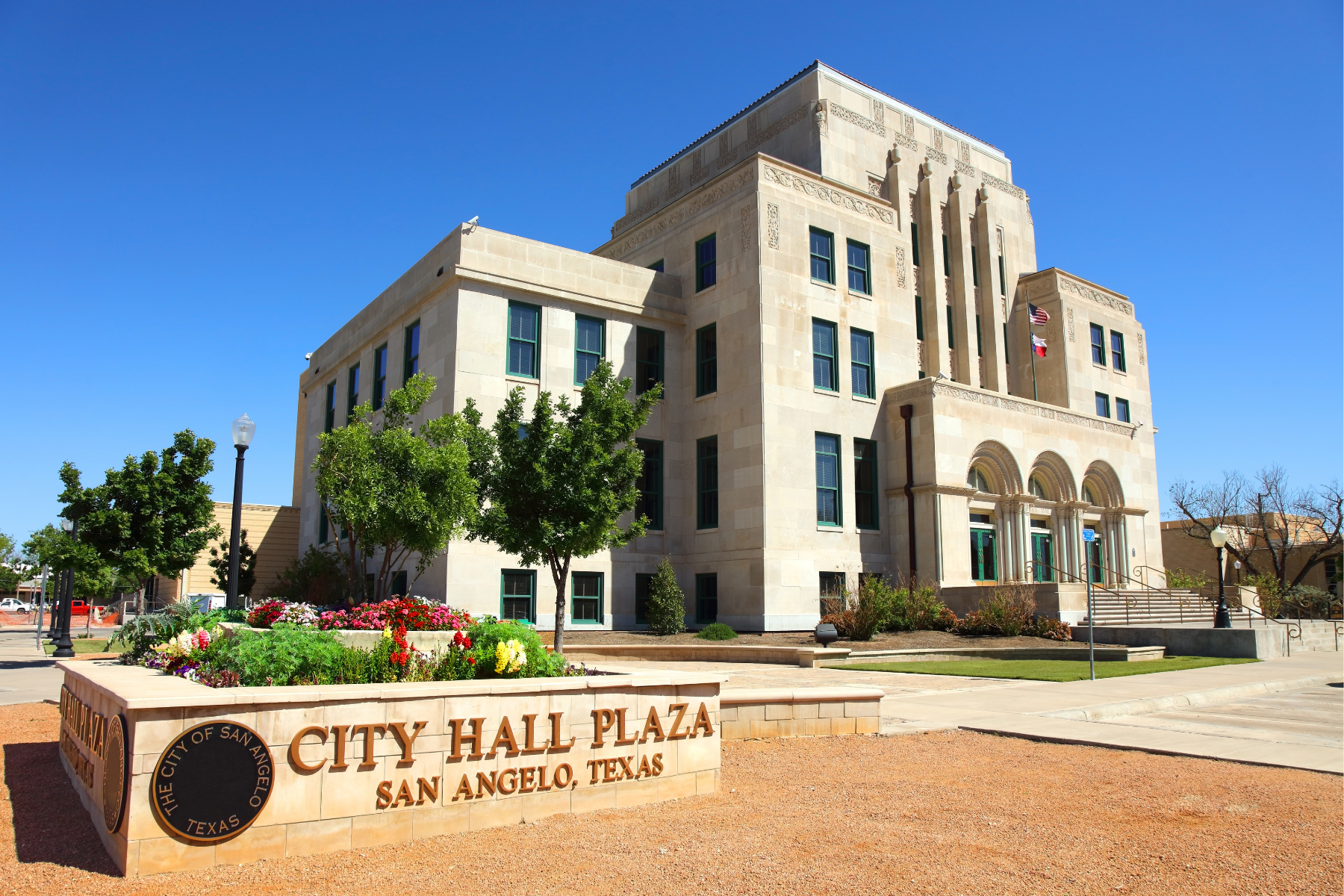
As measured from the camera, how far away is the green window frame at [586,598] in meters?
28.9

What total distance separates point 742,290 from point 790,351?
8.65ft

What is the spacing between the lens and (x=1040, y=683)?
16.5 meters

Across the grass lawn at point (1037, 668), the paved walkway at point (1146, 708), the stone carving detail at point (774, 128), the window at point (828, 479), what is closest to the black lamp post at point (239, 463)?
the paved walkway at point (1146, 708)

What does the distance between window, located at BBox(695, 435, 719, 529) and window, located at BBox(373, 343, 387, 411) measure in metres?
11.8

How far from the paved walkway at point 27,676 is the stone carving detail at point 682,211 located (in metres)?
23.9

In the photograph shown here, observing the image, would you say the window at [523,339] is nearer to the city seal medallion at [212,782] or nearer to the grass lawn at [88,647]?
the grass lawn at [88,647]

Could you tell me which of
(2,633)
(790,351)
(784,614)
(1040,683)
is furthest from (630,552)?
(2,633)

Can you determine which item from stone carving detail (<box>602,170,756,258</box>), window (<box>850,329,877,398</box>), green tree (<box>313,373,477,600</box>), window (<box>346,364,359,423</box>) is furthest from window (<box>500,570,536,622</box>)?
stone carving detail (<box>602,170,756,258</box>)

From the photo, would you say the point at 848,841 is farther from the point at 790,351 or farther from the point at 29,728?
the point at 790,351

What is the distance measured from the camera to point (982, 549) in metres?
32.1

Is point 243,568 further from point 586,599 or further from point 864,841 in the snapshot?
point 864,841

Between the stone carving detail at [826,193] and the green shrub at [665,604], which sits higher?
the stone carving detail at [826,193]

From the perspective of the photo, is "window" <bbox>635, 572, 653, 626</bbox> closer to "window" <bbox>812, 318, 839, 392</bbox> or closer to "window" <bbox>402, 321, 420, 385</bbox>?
"window" <bbox>812, 318, 839, 392</bbox>

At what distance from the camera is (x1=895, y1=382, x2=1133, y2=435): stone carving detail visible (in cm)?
3150
